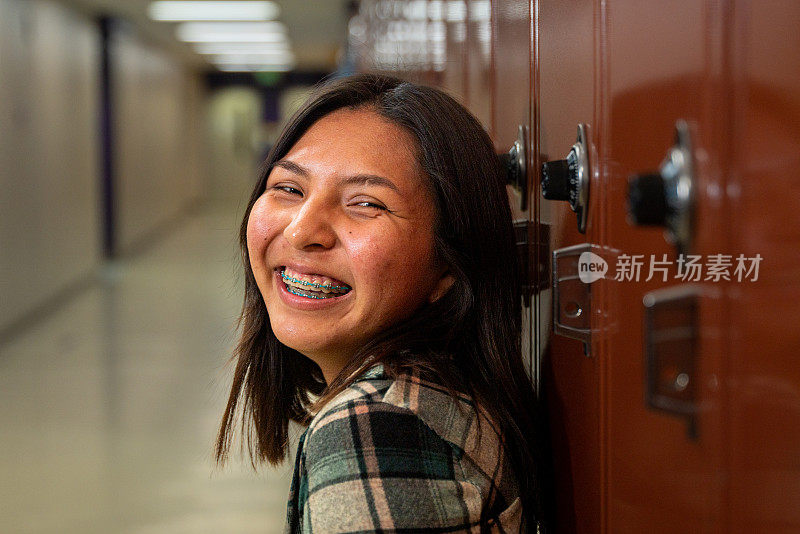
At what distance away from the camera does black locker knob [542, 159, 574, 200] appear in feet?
2.91

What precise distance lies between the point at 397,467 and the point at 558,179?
0.36m

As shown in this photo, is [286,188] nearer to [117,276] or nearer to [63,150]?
[63,150]

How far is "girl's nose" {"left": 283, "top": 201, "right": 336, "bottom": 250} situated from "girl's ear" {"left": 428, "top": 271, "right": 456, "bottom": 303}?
6.8 inches

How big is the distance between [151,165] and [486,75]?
39.9ft

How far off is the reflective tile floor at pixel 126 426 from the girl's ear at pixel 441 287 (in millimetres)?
520

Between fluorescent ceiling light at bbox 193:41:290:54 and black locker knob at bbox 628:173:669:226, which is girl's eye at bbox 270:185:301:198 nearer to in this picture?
black locker knob at bbox 628:173:669:226

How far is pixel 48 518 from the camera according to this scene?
3000 mm

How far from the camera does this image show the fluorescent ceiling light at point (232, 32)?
11766 millimetres

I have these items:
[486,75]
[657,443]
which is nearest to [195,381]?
[486,75]

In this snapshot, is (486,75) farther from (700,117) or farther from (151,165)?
(151,165)

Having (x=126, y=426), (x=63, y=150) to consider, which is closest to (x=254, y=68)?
(x=63, y=150)

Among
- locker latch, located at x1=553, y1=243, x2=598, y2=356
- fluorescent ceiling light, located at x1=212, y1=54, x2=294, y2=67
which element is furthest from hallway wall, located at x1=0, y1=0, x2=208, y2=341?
locker latch, located at x1=553, y1=243, x2=598, y2=356

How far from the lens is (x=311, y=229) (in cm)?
108

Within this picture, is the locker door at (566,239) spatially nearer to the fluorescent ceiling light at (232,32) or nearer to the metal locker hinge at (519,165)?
the metal locker hinge at (519,165)
